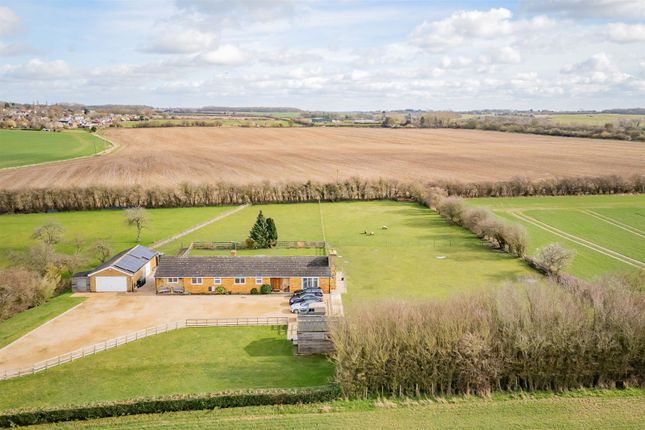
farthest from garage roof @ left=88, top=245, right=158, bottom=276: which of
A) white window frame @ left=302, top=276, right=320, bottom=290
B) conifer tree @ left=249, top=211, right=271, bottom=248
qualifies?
white window frame @ left=302, top=276, right=320, bottom=290

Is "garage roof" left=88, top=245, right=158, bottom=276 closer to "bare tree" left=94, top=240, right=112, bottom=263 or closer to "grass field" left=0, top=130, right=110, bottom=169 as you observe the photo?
"bare tree" left=94, top=240, right=112, bottom=263

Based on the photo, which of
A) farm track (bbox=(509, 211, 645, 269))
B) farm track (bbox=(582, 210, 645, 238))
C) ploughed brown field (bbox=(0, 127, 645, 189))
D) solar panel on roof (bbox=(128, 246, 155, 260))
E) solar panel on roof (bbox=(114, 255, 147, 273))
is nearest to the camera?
solar panel on roof (bbox=(114, 255, 147, 273))

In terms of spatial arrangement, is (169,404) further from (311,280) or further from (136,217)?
(136,217)

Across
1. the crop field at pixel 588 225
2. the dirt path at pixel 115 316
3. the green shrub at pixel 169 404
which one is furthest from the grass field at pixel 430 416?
the crop field at pixel 588 225

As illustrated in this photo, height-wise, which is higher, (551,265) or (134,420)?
(551,265)

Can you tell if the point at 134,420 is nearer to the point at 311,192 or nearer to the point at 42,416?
the point at 42,416

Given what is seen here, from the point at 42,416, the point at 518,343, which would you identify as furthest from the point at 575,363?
the point at 42,416
